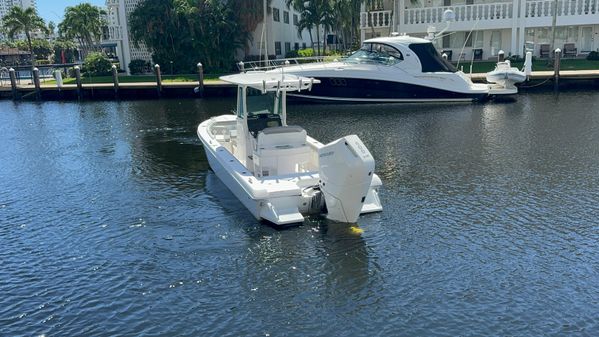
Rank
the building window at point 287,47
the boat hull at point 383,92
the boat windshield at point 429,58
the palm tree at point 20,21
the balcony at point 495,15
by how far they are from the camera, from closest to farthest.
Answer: the boat windshield at point 429,58 < the boat hull at point 383,92 < the balcony at point 495,15 < the building window at point 287,47 < the palm tree at point 20,21

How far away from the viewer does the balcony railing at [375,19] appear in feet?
128

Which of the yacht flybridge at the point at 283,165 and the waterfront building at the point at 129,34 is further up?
the waterfront building at the point at 129,34

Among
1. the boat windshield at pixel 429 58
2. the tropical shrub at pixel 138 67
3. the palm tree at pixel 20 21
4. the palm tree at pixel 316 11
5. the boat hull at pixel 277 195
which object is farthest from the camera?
the palm tree at pixel 20 21

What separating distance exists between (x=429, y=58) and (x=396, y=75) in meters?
1.97

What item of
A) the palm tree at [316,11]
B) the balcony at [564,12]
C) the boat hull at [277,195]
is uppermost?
the palm tree at [316,11]

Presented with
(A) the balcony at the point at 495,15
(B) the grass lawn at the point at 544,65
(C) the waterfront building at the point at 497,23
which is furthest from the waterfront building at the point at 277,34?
(B) the grass lawn at the point at 544,65

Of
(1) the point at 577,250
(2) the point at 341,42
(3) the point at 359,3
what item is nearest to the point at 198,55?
(3) the point at 359,3

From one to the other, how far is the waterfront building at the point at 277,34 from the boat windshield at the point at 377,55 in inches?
489

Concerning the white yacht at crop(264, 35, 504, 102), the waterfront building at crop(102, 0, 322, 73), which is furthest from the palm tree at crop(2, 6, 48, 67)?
the white yacht at crop(264, 35, 504, 102)

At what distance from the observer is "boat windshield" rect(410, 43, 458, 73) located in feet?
88.6

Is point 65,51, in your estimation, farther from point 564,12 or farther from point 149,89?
point 564,12

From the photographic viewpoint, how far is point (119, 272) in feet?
30.5

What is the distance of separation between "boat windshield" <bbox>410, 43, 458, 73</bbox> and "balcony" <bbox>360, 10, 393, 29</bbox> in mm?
12496

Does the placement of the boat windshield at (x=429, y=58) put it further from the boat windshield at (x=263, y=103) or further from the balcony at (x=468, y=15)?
the boat windshield at (x=263, y=103)
